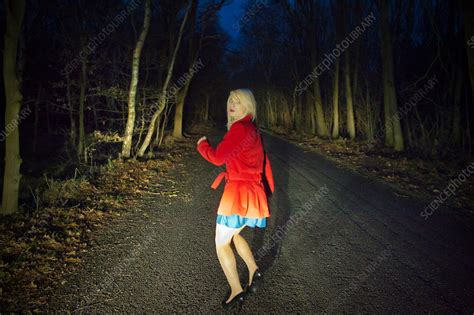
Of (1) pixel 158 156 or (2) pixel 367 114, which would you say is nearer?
(1) pixel 158 156

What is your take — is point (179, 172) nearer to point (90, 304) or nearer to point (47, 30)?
point (90, 304)

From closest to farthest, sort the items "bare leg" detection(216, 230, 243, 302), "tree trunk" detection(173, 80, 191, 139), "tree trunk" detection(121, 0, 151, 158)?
"bare leg" detection(216, 230, 243, 302)
"tree trunk" detection(121, 0, 151, 158)
"tree trunk" detection(173, 80, 191, 139)

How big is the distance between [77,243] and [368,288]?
13.8ft

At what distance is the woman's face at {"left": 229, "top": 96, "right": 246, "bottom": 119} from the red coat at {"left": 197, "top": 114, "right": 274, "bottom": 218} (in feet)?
0.23

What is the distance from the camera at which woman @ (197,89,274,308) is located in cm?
249

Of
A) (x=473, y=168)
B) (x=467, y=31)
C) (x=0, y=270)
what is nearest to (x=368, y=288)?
(x=0, y=270)

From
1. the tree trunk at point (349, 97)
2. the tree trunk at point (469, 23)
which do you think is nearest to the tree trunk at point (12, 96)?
the tree trunk at point (469, 23)

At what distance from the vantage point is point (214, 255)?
150 inches

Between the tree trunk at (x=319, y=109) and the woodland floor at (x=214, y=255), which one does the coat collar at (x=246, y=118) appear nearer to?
the woodland floor at (x=214, y=255)

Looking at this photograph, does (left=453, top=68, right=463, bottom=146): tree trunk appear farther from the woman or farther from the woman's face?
the woman's face

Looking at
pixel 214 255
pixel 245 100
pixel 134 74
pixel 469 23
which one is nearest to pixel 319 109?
pixel 469 23

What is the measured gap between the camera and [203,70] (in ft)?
85.1

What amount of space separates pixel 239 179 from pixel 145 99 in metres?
9.03

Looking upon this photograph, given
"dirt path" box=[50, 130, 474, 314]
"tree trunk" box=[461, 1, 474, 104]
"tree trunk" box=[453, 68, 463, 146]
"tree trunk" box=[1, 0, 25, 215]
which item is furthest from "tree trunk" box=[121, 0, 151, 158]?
"tree trunk" box=[453, 68, 463, 146]
